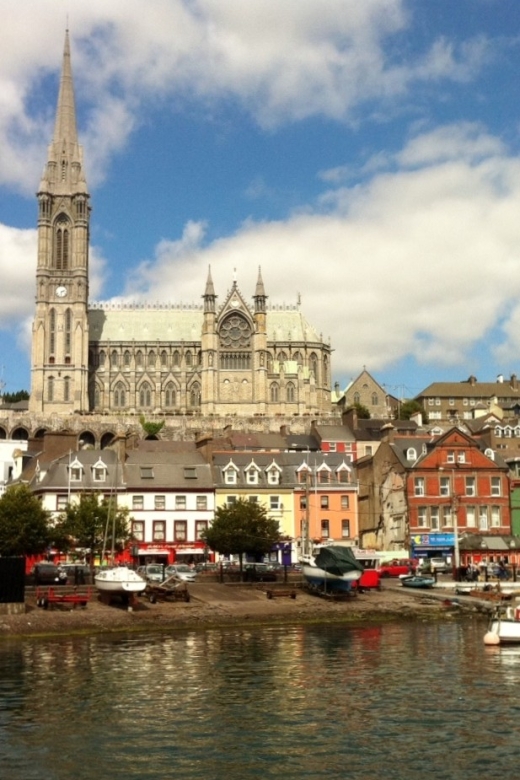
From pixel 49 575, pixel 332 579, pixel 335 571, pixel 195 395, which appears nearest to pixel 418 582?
pixel 332 579

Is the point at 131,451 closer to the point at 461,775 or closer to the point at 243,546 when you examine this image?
the point at 243,546

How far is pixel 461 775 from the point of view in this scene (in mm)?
21797

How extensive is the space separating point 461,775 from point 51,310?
16381 cm

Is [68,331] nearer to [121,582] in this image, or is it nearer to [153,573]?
[153,573]

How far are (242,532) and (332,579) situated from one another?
358 inches

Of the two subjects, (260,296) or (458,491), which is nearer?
(458,491)

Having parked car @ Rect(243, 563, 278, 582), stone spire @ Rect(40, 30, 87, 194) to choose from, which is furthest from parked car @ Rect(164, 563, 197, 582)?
stone spire @ Rect(40, 30, 87, 194)

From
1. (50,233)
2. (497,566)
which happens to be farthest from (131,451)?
(50,233)

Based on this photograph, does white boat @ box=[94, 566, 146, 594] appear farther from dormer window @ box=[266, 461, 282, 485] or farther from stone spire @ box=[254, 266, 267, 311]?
stone spire @ box=[254, 266, 267, 311]

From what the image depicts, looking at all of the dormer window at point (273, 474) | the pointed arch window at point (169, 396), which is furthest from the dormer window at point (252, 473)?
the pointed arch window at point (169, 396)

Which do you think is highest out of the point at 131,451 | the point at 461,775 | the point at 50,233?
the point at 50,233

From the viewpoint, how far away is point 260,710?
28.2 meters

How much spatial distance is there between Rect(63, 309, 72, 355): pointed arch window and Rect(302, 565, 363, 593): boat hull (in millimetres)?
123851

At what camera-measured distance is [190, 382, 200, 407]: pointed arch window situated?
583ft
